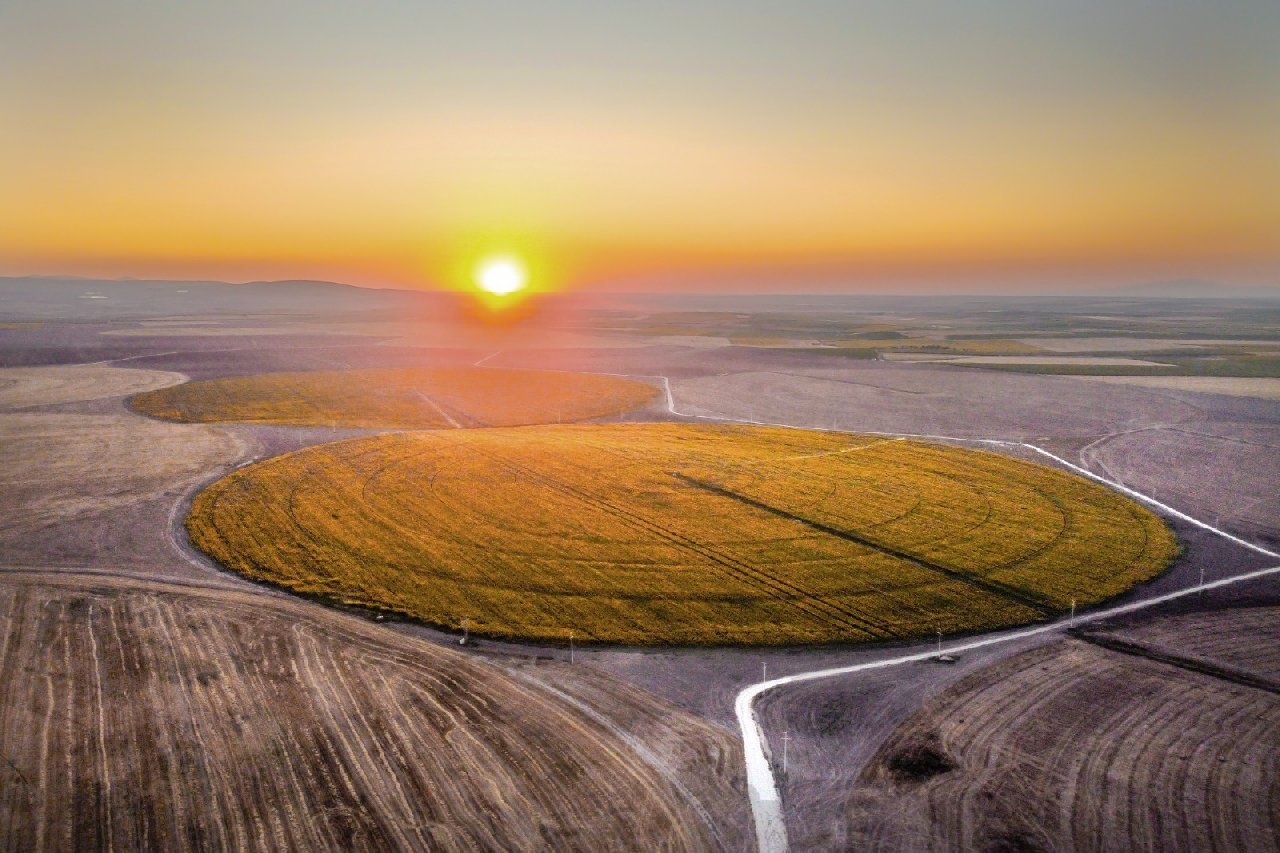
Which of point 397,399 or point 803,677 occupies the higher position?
point 397,399

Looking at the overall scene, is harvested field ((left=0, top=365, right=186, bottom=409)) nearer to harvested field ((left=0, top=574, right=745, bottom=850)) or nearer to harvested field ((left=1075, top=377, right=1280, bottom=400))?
harvested field ((left=0, top=574, right=745, bottom=850))

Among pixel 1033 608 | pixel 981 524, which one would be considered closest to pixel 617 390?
pixel 981 524

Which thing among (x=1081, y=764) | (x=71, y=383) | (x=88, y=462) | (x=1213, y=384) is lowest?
(x=1081, y=764)

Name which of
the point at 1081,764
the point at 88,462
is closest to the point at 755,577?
the point at 1081,764

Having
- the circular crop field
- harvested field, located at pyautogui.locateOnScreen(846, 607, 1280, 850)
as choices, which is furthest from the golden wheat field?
harvested field, located at pyautogui.locateOnScreen(846, 607, 1280, 850)

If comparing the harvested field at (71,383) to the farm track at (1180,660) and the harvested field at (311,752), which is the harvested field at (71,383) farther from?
the farm track at (1180,660)

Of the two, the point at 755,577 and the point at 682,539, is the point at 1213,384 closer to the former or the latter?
the point at 682,539

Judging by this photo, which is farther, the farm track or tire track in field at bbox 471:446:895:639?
tire track in field at bbox 471:446:895:639
